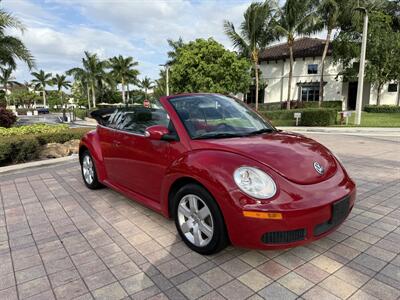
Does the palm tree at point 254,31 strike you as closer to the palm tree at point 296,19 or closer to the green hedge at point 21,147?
the palm tree at point 296,19

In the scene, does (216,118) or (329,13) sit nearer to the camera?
(216,118)

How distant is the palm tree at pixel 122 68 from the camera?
46219mm

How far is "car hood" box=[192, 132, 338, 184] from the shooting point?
8.53ft

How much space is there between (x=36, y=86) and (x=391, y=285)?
84.2 m

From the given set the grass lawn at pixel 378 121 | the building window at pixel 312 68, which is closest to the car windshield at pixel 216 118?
the grass lawn at pixel 378 121

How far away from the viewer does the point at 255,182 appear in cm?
247

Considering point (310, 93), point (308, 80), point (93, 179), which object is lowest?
point (93, 179)

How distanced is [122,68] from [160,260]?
47483 millimetres

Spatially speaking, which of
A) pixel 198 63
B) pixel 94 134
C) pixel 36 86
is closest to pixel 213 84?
pixel 198 63

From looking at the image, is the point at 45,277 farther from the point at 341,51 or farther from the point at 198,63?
the point at 341,51

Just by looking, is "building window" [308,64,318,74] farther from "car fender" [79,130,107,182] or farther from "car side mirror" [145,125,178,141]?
"car side mirror" [145,125,178,141]

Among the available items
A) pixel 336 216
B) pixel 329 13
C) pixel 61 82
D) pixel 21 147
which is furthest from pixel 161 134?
pixel 61 82

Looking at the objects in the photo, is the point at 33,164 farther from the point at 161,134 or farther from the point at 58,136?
the point at 161,134

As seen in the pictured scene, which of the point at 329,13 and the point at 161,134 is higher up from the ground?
the point at 329,13
